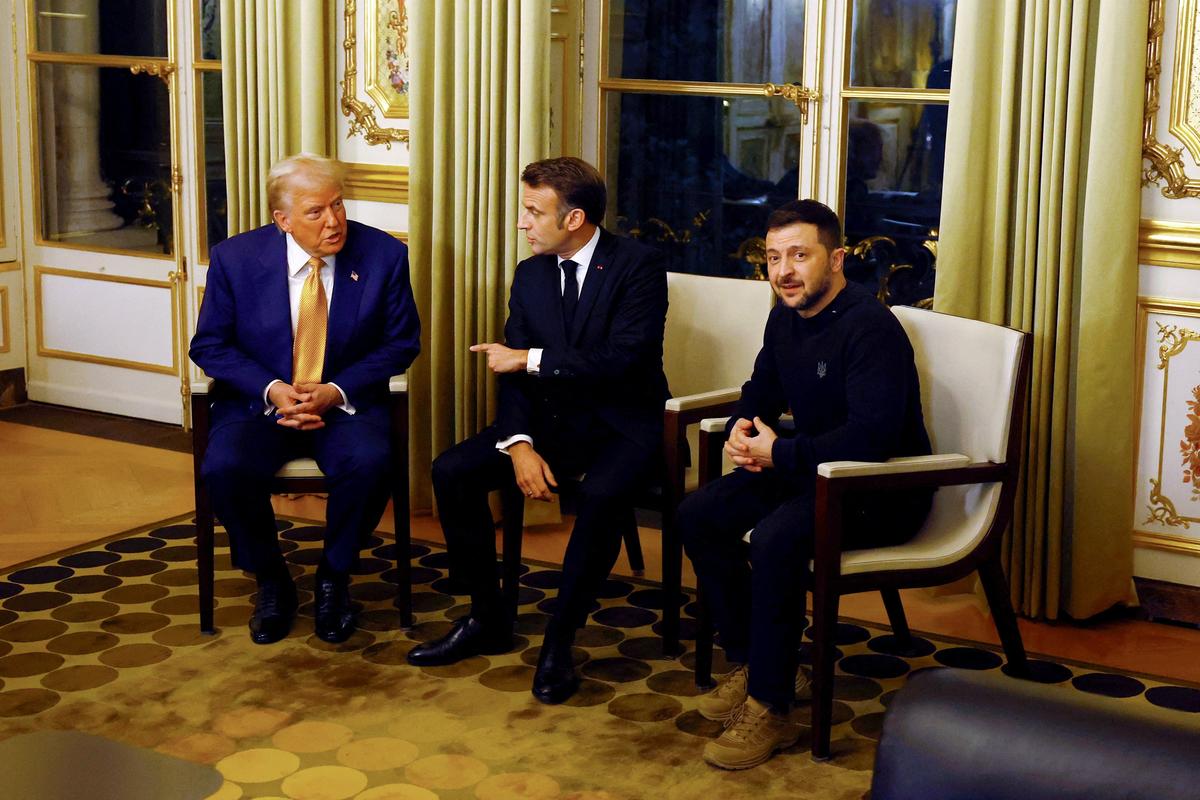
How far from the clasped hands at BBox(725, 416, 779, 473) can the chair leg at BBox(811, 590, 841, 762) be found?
347mm

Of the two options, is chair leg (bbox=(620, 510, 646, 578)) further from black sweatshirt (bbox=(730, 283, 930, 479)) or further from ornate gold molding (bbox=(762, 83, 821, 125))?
ornate gold molding (bbox=(762, 83, 821, 125))

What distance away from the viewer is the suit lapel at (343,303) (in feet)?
12.6

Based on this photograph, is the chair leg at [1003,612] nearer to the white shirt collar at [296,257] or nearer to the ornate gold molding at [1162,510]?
the ornate gold molding at [1162,510]

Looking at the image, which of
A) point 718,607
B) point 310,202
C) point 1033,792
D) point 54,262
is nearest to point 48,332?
point 54,262

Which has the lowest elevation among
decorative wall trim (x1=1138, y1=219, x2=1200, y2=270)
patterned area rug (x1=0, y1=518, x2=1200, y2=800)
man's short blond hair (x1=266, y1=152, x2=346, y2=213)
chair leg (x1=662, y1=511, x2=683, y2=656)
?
patterned area rug (x1=0, y1=518, x2=1200, y2=800)

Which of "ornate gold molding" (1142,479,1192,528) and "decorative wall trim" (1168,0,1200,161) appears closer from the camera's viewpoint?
"decorative wall trim" (1168,0,1200,161)

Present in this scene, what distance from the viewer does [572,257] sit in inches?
145

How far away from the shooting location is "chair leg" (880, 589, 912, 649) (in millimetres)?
3586

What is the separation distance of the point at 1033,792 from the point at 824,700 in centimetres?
197

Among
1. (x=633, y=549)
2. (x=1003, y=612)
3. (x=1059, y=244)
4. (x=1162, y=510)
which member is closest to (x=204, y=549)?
(x=633, y=549)

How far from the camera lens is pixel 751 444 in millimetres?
3244

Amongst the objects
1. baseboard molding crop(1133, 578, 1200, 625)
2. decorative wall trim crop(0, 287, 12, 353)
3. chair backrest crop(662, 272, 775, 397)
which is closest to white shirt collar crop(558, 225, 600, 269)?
chair backrest crop(662, 272, 775, 397)

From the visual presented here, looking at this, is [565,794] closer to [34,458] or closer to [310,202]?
[310,202]

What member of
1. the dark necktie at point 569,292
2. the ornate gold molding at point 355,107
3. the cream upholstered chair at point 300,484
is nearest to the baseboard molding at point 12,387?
the ornate gold molding at point 355,107
